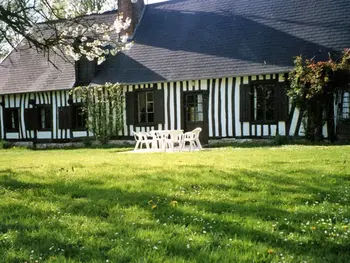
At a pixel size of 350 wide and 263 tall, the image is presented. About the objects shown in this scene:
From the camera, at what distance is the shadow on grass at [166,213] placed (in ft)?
8.31

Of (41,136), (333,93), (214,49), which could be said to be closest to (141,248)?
(333,93)

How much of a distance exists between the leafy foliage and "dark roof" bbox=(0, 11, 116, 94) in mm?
9175

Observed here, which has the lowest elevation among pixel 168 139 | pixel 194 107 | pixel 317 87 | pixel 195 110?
pixel 168 139

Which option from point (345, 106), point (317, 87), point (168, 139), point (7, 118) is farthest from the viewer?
point (7, 118)

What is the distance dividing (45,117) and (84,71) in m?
3.01

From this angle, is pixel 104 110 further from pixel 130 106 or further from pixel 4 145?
pixel 4 145

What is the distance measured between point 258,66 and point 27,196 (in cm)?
1043

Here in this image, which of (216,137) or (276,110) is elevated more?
(276,110)

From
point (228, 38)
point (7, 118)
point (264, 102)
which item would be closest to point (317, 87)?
point (264, 102)

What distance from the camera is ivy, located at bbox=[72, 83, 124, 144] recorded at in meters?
15.5

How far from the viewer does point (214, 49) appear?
14.8 metres

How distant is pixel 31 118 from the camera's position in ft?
56.7

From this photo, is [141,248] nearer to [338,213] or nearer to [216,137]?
[338,213]

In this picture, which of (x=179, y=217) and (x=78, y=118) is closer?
(x=179, y=217)
